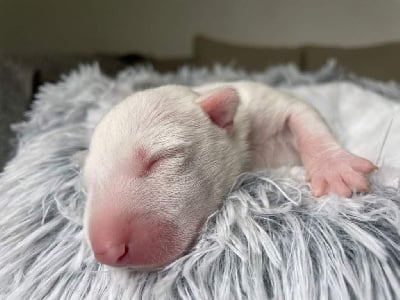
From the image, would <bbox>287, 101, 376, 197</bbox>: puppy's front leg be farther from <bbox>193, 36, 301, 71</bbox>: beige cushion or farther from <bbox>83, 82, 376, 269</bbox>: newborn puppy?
<bbox>193, 36, 301, 71</bbox>: beige cushion

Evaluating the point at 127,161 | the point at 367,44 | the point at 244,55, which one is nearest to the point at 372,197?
the point at 127,161

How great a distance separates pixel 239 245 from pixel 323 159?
214 mm

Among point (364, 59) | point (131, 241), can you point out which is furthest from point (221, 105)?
point (364, 59)

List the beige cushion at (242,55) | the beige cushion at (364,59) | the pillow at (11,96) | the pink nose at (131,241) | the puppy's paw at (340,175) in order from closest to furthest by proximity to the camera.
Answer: the pink nose at (131,241) < the puppy's paw at (340,175) < the pillow at (11,96) < the beige cushion at (364,59) < the beige cushion at (242,55)

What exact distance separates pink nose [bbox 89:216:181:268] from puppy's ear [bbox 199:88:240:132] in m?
0.20

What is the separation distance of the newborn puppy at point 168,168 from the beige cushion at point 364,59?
1.19 m

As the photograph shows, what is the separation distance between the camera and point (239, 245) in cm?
62

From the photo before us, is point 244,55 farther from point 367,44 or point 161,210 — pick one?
point 161,210

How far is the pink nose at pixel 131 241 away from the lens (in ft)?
1.85

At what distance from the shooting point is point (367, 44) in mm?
2324

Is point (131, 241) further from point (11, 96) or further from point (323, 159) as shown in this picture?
point (11, 96)

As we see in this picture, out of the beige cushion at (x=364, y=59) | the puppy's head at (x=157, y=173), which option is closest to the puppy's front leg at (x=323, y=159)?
the puppy's head at (x=157, y=173)

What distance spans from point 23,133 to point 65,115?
0.31 ft

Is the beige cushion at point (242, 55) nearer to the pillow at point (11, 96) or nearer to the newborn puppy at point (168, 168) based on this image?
the pillow at point (11, 96)
